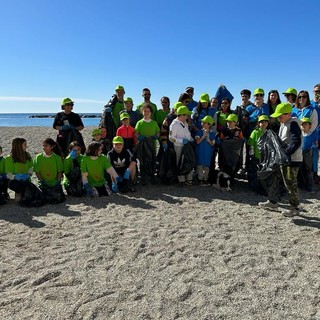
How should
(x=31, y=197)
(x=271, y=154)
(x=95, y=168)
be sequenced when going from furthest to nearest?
1. (x=95, y=168)
2. (x=31, y=197)
3. (x=271, y=154)

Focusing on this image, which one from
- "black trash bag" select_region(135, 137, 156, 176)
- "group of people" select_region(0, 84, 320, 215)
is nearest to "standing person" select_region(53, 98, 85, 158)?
"group of people" select_region(0, 84, 320, 215)

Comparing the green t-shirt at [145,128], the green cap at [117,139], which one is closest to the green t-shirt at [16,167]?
the green cap at [117,139]

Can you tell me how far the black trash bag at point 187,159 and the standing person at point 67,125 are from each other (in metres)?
2.45

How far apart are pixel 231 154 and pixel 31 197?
4576 mm

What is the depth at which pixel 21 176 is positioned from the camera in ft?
21.4

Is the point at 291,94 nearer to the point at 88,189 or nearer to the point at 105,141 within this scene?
the point at 105,141

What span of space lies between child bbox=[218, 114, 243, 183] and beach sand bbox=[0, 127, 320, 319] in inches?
59.3

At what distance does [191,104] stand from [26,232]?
18.2 feet

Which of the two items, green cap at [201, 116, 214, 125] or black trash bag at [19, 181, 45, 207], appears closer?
black trash bag at [19, 181, 45, 207]

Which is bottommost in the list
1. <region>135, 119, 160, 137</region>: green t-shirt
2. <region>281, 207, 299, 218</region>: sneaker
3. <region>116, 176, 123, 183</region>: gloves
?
<region>281, 207, 299, 218</region>: sneaker

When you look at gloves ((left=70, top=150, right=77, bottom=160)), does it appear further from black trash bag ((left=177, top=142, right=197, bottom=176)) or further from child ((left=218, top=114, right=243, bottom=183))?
child ((left=218, top=114, right=243, bottom=183))

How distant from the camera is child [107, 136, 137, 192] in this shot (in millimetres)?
7312

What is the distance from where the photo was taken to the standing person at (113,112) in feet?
27.6

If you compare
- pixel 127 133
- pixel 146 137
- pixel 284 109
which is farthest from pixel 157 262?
pixel 127 133
